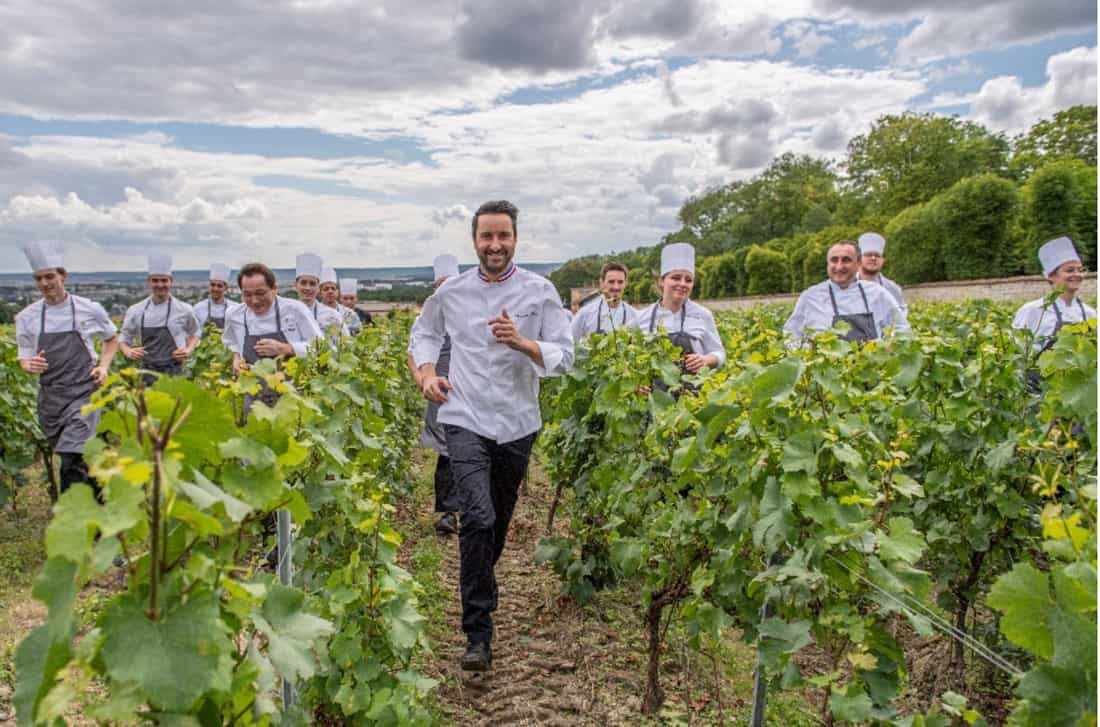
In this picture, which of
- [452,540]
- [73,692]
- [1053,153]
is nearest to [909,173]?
[1053,153]

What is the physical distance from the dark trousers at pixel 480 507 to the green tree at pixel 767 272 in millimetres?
44398

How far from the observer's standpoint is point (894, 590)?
2.13 m

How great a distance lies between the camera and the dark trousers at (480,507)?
3625 mm

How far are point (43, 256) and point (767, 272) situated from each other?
4470 centimetres

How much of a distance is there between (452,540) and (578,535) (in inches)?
75.2

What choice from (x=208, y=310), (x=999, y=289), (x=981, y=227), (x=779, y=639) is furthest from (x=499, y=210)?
(x=981, y=227)

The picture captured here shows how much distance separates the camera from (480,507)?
360 cm

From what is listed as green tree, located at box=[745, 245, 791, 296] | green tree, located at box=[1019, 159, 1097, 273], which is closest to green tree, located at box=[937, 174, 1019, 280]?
green tree, located at box=[1019, 159, 1097, 273]

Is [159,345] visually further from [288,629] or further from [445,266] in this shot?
[288,629]

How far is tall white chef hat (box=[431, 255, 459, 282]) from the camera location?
9.44 metres

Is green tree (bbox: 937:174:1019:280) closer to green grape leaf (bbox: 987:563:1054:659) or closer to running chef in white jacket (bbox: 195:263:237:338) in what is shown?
running chef in white jacket (bbox: 195:263:237:338)

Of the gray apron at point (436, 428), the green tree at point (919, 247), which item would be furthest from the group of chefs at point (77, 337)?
the green tree at point (919, 247)

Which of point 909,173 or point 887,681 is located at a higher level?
point 909,173

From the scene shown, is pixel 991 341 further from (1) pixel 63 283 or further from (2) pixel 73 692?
(1) pixel 63 283
